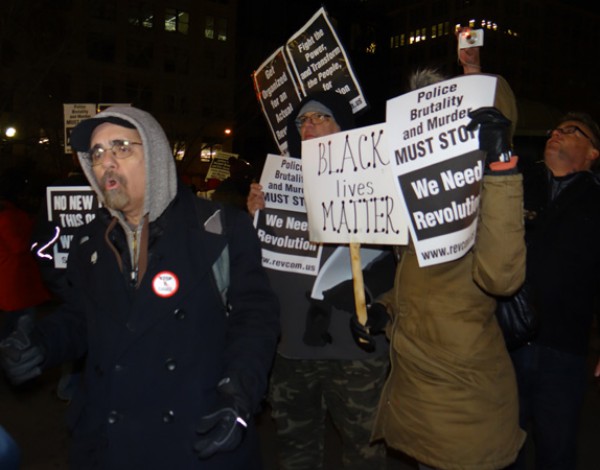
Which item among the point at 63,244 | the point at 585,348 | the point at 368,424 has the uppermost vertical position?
the point at 63,244

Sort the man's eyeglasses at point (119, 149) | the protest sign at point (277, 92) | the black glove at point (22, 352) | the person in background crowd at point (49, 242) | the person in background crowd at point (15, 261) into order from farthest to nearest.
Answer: the person in background crowd at point (15, 261) < the person in background crowd at point (49, 242) < the protest sign at point (277, 92) < the man's eyeglasses at point (119, 149) < the black glove at point (22, 352)

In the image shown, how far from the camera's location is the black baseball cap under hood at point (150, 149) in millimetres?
2363

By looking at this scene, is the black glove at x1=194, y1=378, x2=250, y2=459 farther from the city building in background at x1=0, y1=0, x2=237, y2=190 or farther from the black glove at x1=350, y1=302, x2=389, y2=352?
the city building in background at x1=0, y1=0, x2=237, y2=190

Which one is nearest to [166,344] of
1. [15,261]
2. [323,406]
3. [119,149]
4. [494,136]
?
[119,149]

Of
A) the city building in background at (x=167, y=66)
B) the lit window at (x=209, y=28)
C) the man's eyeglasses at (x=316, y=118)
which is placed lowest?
the man's eyeglasses at (x=316, y=118)

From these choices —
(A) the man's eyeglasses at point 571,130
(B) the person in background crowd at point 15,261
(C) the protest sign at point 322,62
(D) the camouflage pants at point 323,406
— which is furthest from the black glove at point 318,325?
(B) the person in background crowd at point 15,261

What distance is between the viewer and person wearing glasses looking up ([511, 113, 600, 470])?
337 cm

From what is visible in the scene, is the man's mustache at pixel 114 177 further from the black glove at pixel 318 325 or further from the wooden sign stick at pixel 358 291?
the black glove at pixel 318 325

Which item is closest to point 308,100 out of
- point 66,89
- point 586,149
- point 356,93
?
point 356,93

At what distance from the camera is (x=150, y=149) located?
2.38 meters

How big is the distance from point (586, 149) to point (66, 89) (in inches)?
1753

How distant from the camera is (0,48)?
52.2ft

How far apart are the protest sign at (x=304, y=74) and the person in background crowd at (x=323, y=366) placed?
0.40 meters

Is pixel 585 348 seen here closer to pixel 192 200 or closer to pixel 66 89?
pixel 192 200
